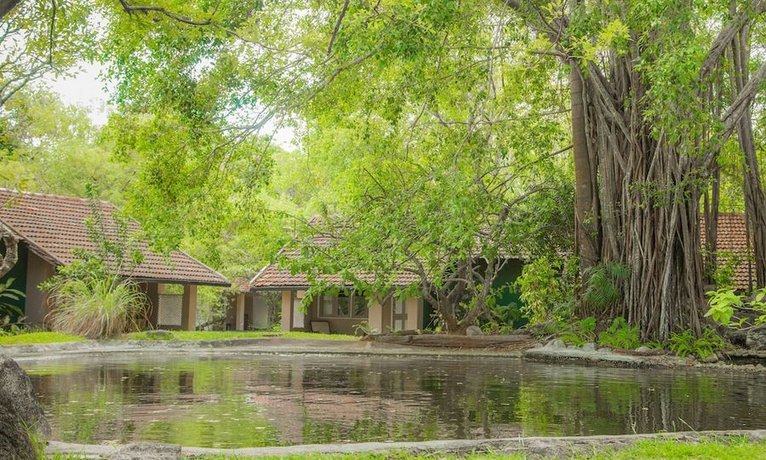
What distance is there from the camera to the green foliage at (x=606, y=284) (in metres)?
16.1

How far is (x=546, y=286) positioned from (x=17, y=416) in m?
16.8

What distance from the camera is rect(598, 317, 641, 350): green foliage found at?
1548 centimetres

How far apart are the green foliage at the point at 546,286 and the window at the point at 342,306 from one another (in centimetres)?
1008

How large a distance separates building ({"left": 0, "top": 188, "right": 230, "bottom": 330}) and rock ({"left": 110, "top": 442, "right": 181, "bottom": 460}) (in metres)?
18.2

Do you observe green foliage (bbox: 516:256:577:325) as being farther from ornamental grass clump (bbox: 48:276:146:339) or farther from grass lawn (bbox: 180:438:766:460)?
grass lawn (bbox: 180:438:766:460)

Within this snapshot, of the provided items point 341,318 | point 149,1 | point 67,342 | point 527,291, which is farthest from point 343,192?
point 149,1

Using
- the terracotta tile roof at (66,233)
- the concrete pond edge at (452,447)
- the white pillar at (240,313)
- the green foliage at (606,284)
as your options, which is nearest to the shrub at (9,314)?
the terracotta tile roof at (66,233)

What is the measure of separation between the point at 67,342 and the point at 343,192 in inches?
484

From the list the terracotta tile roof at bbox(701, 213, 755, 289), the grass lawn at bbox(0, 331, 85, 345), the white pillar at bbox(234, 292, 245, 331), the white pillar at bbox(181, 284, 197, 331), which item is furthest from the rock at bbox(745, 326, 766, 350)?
the white pillar at bbox(234, 292, 245, 331)

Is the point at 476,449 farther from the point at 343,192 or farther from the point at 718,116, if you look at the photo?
the point at 343,192

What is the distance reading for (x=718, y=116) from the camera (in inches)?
600

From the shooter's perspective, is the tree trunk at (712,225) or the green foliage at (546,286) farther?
the green foliage at (546,286)

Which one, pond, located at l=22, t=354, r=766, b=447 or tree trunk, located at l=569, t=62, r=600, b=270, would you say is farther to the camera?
tree trunk, located at l=569, t=62, r=600, b=270

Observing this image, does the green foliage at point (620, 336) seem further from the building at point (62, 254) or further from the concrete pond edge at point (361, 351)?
the building at point (62, 254)
